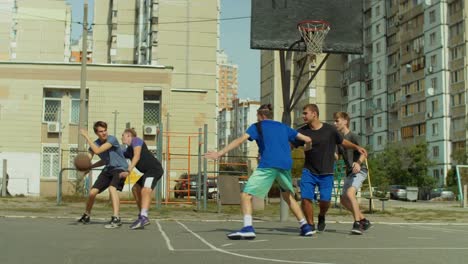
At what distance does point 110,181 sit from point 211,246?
415 cm

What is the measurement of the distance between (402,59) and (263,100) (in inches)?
1325

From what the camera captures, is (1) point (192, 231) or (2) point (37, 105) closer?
(1) point (192, 231)

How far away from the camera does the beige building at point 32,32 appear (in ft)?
307

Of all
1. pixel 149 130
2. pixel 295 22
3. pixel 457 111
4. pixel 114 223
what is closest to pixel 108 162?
pixel 114 223

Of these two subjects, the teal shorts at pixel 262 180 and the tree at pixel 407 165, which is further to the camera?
the tree at pixel 407 165

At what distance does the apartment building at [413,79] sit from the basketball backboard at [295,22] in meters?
53.7

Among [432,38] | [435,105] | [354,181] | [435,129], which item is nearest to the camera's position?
[354,181]

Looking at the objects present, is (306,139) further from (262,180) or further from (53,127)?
(53,127)

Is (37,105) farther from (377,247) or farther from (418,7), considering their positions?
(418,7)

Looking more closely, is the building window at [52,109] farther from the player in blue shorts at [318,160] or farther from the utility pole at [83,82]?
the player in blue shorts at [318,160]

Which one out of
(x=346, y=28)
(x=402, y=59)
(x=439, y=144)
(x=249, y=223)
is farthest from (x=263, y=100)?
(x=249, y=223)

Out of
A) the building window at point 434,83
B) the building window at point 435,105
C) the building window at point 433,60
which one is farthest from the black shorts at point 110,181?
the building window at point 433,60

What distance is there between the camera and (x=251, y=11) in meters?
16.1

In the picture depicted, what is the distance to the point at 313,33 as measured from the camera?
16.3 meters
